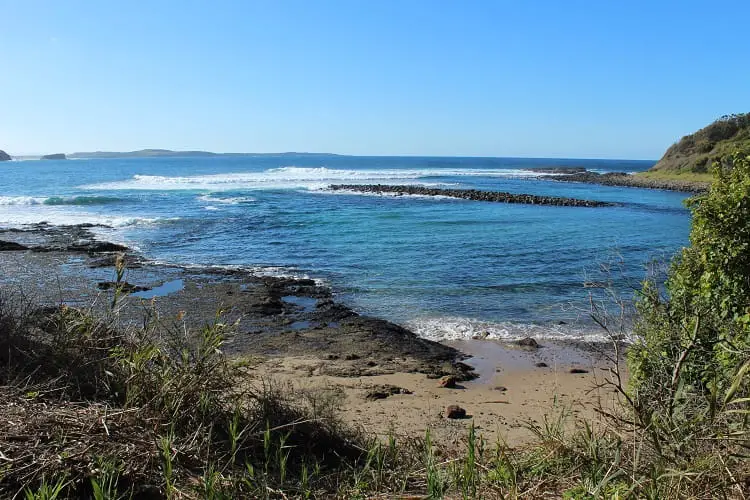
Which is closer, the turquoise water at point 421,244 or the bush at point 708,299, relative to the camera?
the bush at point 708,299

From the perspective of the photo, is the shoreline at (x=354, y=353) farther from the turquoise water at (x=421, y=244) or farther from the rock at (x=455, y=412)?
the turquoise water at (x=421, y=244)

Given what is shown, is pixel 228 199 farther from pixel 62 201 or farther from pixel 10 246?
pixel 10 246

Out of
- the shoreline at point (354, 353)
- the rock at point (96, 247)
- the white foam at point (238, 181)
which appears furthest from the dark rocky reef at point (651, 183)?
the rock at point (96, 247)

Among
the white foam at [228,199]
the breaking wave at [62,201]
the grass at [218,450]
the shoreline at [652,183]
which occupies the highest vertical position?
the shoreline at [652,183]

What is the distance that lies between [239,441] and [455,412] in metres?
4.73

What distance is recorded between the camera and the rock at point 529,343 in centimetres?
1141

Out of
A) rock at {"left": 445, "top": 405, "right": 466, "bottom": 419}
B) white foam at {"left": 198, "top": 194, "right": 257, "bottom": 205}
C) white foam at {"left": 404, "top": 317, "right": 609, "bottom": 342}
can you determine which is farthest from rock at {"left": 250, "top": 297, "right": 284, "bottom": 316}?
white foam at {"left": 198, "top": 194, "right": 257, "bottom": 205}

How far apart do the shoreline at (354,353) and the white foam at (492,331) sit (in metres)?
0.37

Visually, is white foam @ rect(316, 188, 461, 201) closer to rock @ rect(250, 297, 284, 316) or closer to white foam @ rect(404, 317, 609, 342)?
rock @ rect(250, 297, 284, 316)

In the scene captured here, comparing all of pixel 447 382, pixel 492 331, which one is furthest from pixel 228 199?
pixel 447 382

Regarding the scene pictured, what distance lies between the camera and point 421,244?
925 inches

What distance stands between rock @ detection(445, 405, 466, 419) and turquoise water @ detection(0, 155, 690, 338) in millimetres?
3047

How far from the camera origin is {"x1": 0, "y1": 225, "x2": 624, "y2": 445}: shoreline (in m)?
7.79

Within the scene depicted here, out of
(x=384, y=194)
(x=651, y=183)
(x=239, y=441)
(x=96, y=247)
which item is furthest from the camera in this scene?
(x=651, y=183)
